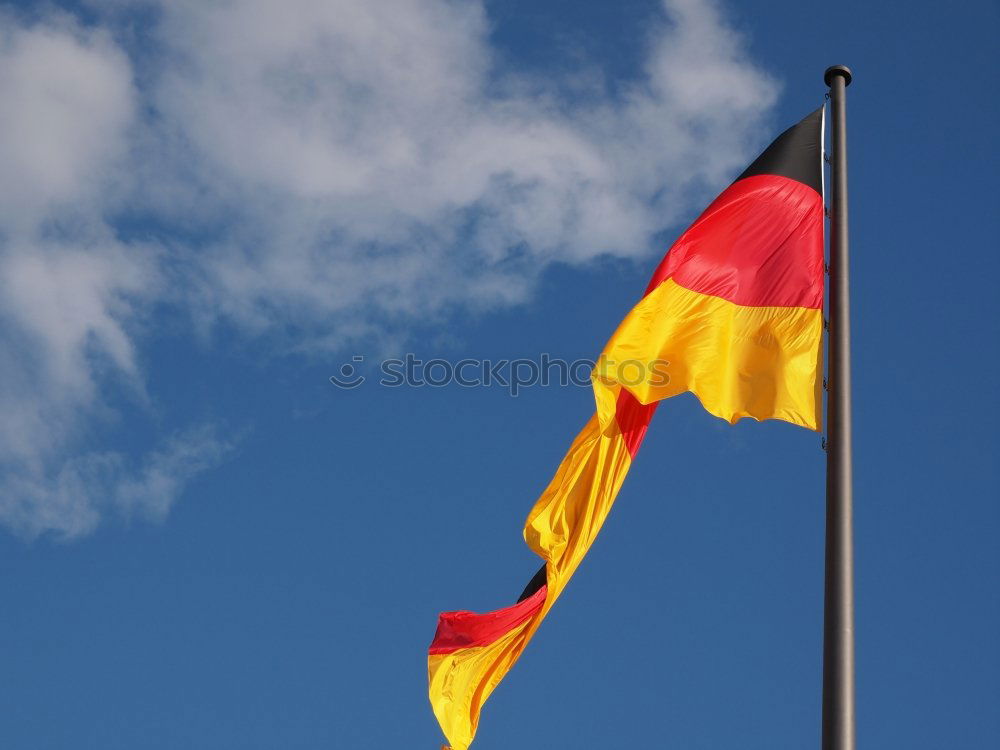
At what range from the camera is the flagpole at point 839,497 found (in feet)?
28.3

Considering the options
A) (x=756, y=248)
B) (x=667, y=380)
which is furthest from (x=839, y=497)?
(x=756, y=248)

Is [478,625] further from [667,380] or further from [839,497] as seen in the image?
[839,497]

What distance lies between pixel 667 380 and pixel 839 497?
267cm

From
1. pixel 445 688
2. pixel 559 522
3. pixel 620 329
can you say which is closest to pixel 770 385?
pixel 620 329

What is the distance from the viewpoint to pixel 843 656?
29.0ft

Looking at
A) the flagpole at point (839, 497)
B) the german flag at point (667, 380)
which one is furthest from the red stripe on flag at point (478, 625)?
the flagpole at point (839, 497)

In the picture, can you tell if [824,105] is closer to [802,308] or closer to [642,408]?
[802,308]

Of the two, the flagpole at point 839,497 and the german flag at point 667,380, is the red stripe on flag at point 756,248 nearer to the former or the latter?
the german flag at point 667,380

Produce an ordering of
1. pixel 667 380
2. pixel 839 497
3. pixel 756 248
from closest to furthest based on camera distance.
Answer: pixel 839 497 < pixel 667 380 < pixel 756 248

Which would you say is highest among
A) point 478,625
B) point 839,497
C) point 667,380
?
point 667,380

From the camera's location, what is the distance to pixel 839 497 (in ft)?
31.7

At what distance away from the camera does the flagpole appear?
28.3 feet

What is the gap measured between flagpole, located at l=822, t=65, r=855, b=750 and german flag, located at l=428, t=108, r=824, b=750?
917mm

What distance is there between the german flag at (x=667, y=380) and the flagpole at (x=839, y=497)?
92 centimetres
